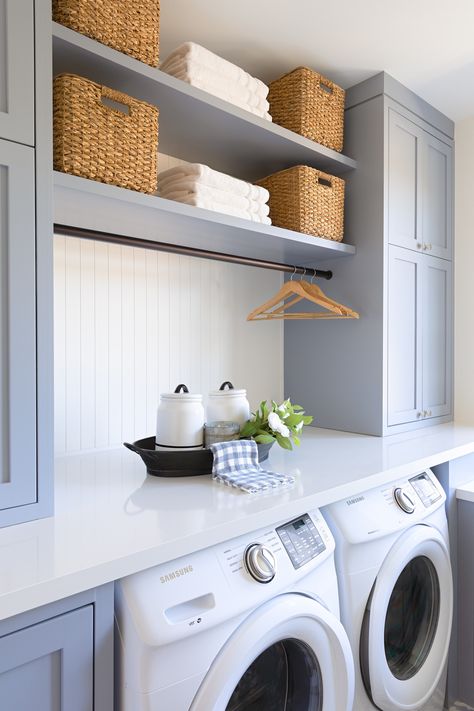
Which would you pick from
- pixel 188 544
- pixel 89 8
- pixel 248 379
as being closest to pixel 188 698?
pixel 188 544

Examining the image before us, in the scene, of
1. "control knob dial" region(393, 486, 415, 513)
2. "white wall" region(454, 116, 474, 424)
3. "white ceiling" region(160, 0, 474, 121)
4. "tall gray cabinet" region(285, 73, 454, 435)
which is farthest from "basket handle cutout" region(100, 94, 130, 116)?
"white wall" region(454, 116, 474, 424)

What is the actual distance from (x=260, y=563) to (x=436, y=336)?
1690mm

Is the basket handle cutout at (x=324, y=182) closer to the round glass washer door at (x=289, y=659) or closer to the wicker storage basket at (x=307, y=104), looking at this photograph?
the wicker storage basket at (x=307, y=104)

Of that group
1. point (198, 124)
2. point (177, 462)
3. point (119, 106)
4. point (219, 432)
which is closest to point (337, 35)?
point (198, 124)

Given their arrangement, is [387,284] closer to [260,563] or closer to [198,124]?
[198,124]

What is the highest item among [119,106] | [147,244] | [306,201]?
[119,106]

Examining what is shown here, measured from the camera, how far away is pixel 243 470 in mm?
1424

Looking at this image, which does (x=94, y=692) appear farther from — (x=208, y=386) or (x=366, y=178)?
(x=366, y=178)

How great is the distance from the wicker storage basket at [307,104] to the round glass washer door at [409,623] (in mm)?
1531

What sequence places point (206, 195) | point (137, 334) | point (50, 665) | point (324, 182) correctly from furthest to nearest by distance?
1. point (324, 182)
2. point (137, 334)
3. point (206, 195)
4. point (50, 665)

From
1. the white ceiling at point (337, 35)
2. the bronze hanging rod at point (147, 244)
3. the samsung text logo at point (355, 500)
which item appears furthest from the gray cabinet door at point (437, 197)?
the samsung text logo at point (355, 500)

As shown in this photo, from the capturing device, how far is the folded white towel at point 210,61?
154cm

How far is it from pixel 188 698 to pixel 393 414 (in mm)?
1467

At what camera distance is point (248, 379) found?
7.55 ft
